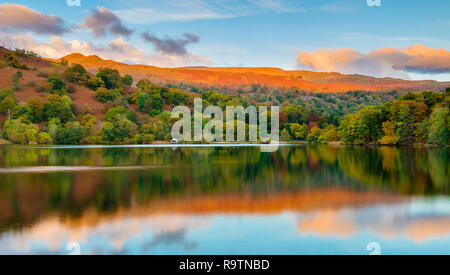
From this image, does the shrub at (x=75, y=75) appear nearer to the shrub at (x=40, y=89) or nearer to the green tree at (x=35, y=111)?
the shrub at (x=40, y=89)

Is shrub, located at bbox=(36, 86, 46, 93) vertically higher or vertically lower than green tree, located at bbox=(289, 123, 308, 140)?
higher

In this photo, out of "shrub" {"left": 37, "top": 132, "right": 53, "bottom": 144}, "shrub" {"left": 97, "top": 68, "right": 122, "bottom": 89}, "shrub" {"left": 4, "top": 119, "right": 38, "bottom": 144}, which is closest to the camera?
"shrub" {"left": 37, "top": 132, "right": 53, "bottom": 144}

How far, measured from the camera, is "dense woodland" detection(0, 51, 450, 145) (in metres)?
70.1

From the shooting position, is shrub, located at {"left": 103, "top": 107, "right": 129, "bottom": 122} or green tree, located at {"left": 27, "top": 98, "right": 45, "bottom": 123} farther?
shrub, located at {"left": 103, "top": 107, "right": 129, "bottom": 122}

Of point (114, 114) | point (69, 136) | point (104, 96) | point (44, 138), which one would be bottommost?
point (44, 138)

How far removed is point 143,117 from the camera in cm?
12550

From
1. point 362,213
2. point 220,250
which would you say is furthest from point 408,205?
point 220,250

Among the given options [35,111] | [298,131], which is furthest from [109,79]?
[298,131]

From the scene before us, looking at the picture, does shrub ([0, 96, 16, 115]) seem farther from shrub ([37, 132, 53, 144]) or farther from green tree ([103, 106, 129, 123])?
green tree ([103, 106, 129, 123])

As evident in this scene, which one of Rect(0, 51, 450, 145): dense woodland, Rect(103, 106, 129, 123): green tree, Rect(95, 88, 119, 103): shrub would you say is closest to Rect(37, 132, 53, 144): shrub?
Rect(0, 51, 450, 145): dense woodland

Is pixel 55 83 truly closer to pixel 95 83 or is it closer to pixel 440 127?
pixel 95 83

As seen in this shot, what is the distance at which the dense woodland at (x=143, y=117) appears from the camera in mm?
70062

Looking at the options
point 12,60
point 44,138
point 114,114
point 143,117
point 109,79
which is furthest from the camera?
point 109,79
